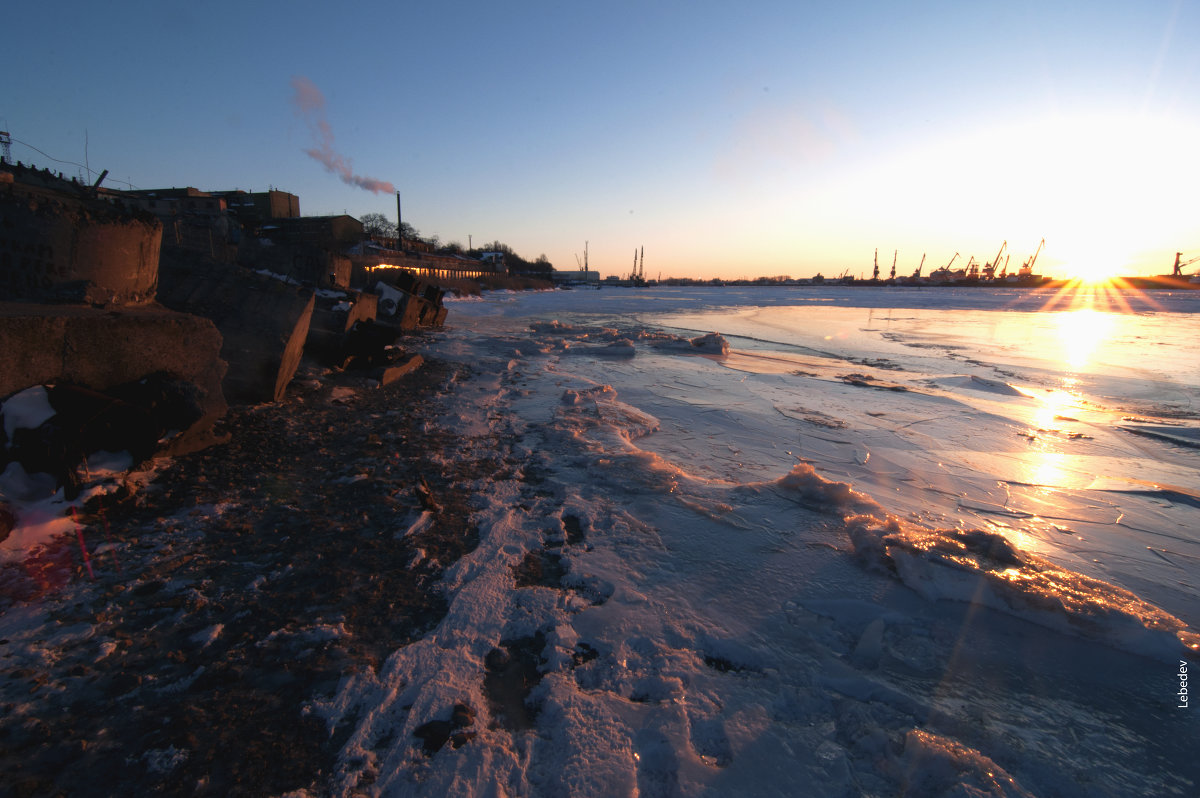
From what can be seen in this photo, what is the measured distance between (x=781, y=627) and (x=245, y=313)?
534 cm

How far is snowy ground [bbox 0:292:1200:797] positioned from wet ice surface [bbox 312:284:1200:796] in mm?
11

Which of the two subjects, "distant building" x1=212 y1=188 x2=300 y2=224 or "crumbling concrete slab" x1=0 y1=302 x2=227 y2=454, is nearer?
"crumbling concrete slab" x1=0 y1=302 x2=227 y2=454

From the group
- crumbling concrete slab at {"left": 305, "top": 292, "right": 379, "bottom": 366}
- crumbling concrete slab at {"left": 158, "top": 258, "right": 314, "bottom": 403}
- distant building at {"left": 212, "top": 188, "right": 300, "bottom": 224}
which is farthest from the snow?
distant building at {"left": 212, "top": 188, "right": 300, "bottom": 224}

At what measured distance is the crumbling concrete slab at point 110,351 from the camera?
2.74 meters

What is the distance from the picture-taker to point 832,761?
1.68 meters

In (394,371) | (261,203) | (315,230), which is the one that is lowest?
(394,371)

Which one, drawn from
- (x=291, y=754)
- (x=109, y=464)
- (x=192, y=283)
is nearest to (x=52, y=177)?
(x=192, y=283)

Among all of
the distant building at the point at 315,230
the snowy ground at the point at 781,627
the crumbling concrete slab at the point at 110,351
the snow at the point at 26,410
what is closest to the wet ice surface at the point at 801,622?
the snowy ground at the point at 781,627

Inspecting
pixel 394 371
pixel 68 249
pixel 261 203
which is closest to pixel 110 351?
pixel 68 249

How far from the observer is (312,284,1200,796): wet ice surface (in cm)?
166

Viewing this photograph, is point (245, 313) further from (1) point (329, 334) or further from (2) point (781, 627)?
(2) point (781, 627)

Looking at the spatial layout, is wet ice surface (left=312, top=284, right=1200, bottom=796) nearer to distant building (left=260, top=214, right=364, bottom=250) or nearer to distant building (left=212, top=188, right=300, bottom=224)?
distant building (left=260, top=214, right=364, bottom=250)

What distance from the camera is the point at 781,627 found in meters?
2.34

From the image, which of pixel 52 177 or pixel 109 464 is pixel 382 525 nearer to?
pixel 109 464
